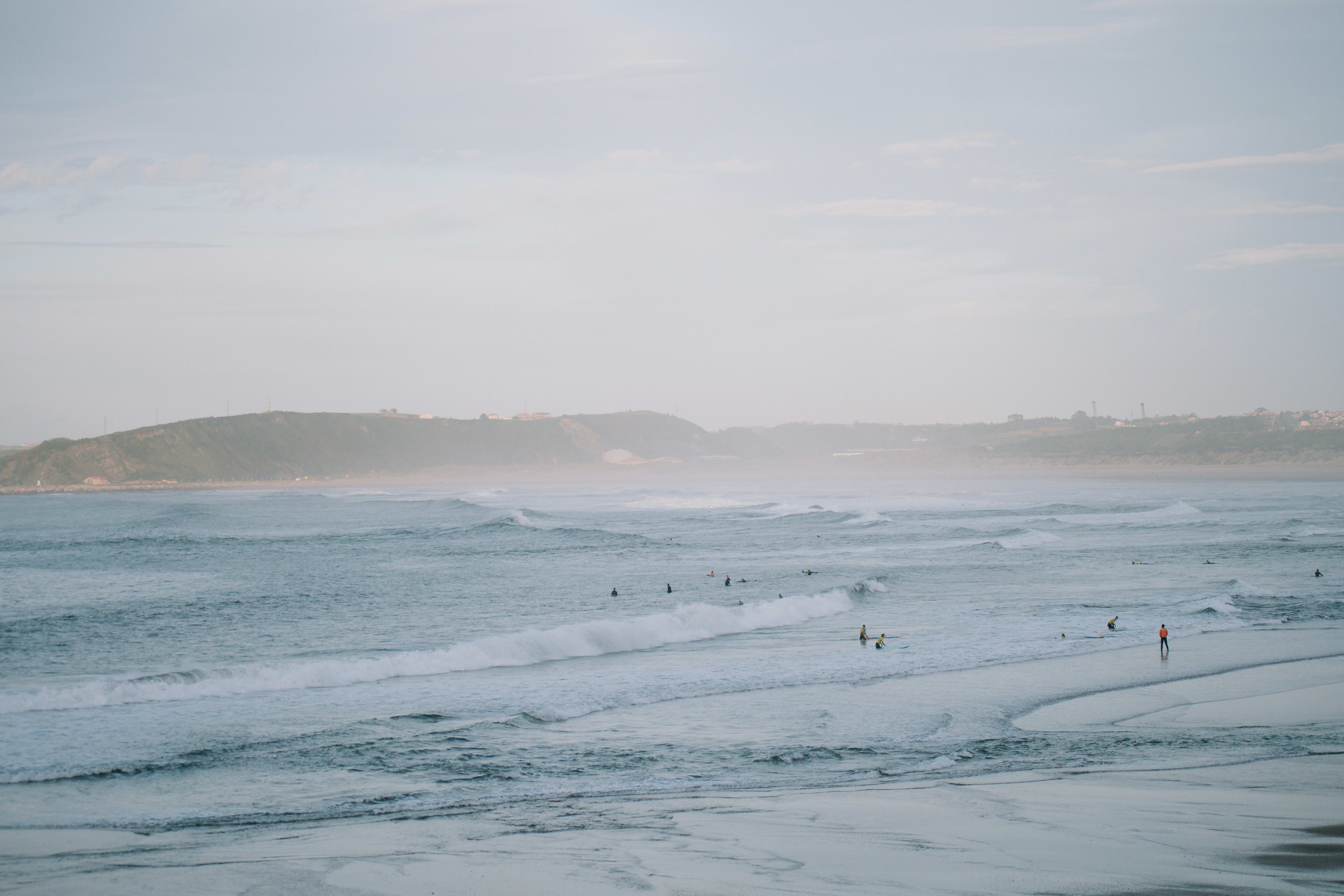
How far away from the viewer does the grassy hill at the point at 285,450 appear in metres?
146

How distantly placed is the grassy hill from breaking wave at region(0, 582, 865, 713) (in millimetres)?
153367

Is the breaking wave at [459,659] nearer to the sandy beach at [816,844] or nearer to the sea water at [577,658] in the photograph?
the sea water at [577,658]

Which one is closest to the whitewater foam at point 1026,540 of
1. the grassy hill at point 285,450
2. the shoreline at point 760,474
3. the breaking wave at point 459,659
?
the breaking wave at point 459,659

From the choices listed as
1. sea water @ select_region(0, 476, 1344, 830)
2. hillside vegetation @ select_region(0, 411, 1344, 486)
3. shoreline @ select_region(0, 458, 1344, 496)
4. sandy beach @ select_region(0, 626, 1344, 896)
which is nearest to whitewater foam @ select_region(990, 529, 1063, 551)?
sea water @ select_region(0, 476, 1344, 830)

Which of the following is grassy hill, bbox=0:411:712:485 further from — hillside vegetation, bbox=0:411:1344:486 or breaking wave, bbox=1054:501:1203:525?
breaking wave, bbox=1054:501:1203:525

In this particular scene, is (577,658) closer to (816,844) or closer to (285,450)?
(816,844)

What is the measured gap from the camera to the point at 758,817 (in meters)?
8.30

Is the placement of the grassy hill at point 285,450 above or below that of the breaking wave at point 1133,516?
above

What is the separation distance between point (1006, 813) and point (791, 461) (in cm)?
17796

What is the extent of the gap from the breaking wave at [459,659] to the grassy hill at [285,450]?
6038 inches

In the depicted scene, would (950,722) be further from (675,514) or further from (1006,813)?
(675,514)

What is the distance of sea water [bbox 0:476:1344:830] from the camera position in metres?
10.1

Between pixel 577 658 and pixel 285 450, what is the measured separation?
→ 17214 centimetres

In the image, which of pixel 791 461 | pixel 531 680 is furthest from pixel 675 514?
pixel 791 461
